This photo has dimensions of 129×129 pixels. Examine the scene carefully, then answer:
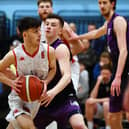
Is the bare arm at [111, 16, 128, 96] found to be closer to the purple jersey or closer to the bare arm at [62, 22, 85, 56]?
the purple jersey

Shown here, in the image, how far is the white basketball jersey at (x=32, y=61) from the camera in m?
4.59

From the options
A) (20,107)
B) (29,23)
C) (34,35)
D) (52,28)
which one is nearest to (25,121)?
(20,107)

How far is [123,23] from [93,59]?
378cm

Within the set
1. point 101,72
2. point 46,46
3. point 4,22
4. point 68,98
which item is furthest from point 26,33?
point 4,22

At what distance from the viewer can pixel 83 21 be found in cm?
1047

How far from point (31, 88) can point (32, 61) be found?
12.2 inches

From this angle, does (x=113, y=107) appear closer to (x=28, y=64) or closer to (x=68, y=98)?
(x=68, y=98)

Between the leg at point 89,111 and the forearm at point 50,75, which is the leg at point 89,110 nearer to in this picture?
the leg at point 89,111

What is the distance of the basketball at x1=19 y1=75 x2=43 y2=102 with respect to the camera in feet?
14.5

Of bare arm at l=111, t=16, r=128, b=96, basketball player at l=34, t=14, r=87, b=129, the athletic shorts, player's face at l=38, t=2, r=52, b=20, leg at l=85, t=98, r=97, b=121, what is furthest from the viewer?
leg at l=85, t=98, r=97, b=121

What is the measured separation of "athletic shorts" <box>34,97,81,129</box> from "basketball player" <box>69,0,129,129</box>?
501 mm

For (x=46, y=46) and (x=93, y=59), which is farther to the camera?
(x=93, y=59)

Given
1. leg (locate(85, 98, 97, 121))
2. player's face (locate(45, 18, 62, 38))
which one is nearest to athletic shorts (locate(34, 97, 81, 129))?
player's face (locate(45, 18, 62, 38))

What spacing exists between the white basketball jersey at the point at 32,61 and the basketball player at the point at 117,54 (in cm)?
88
